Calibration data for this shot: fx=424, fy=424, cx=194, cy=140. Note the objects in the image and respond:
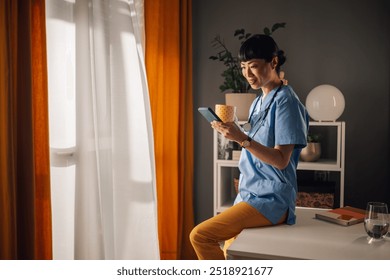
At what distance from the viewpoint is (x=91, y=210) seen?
2.16 m

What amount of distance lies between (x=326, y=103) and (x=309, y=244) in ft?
5.06

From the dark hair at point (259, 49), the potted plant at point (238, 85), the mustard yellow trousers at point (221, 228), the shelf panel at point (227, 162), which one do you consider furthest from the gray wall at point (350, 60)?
the mustard yellow trousers at point (221, 228)

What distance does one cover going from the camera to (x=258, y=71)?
164 centimetres

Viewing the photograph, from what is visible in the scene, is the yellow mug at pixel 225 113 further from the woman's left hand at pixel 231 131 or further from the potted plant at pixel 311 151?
the potted plant at pixel 311 151

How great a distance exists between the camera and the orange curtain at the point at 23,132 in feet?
5.58

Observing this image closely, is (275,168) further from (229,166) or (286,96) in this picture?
(229,166)

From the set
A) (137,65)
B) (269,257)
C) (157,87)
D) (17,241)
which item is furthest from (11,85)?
(157,87)

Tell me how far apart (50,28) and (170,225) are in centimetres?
178

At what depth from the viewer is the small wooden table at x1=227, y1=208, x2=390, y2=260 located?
4.05ft

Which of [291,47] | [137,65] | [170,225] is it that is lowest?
[170,225]

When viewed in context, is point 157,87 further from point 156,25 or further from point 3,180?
point 3,180

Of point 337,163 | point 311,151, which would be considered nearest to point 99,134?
point 311,151

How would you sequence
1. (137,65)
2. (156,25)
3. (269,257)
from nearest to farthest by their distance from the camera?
(269,257), (137,65), (156,25)

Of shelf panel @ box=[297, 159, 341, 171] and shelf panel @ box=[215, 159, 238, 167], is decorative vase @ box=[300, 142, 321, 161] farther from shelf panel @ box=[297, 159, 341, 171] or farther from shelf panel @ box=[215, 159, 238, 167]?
shelf panel @ box=[215, 159, 238, 167]
